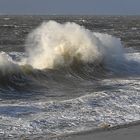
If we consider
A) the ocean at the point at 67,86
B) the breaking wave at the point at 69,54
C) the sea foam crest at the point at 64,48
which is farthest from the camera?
the sea foam crest at the point at 64,48

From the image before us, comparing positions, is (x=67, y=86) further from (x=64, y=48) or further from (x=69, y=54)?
(x=64, y=48)

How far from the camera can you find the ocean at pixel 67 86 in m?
10.7

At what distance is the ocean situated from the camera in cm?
1066

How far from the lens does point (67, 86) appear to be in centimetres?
1659

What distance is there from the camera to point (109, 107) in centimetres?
1238

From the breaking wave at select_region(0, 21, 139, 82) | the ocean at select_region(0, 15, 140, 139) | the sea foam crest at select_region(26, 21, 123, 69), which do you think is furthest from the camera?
the sea foam crest at select_region(26, 21, 123, 69)

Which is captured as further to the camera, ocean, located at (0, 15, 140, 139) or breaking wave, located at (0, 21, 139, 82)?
breaking wave, located at (0, 21, 139, 82)

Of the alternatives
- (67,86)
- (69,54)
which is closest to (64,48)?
(69,54)

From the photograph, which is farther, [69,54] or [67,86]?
[69,54]

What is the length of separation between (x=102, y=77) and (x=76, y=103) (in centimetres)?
666

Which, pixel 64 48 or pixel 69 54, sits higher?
pixel 64 48

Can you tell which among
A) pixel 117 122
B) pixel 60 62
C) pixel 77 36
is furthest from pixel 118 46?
pixel 117 122

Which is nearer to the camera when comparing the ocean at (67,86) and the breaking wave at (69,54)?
the ocean at (67,86)

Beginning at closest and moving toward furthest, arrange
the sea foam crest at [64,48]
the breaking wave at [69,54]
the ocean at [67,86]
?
1. the ocean at [67,86]
2. the breaking wave at [69,54]
3. the sea foam crest at [64,48]
